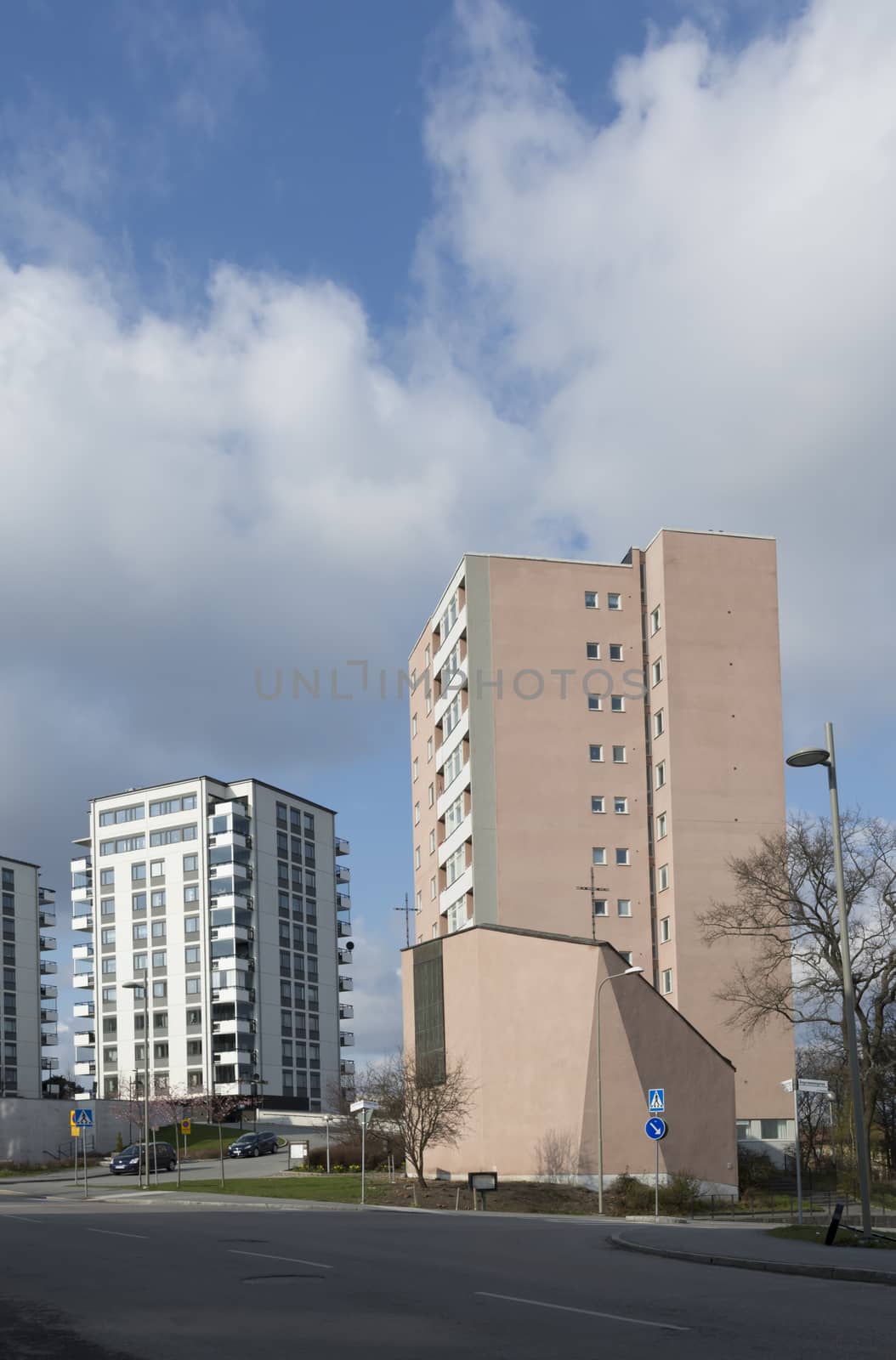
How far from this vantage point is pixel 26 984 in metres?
144

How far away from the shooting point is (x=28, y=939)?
145 m

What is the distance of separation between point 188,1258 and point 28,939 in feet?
436

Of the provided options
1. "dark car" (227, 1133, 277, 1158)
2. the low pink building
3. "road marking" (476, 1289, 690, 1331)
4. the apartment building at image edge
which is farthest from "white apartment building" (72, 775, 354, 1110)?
"road marking" (476, 1289, 690, 1331)

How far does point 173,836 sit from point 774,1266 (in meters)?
120

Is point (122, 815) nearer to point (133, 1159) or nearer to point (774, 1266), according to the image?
point (133, 1159)

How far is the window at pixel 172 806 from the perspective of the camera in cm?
13400

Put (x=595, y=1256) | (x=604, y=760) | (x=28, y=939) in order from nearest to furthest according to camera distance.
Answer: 1. (x=595, y=1256)
2. (x=604, y=760)
3. (x=28, y=939)

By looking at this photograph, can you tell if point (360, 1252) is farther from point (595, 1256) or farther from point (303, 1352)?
point (303, 1352)

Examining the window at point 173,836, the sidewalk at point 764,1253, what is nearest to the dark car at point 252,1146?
the window at point 173,836

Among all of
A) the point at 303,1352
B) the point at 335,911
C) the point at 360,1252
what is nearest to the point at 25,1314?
the point at 303,1352

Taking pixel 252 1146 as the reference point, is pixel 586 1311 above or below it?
above

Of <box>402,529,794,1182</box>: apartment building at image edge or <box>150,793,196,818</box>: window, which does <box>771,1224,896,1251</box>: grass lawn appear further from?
<box>150,793,196,818</box>: window

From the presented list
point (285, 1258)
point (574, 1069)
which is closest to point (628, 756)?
point (574, 1069)

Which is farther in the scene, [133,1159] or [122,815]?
[122,815]
